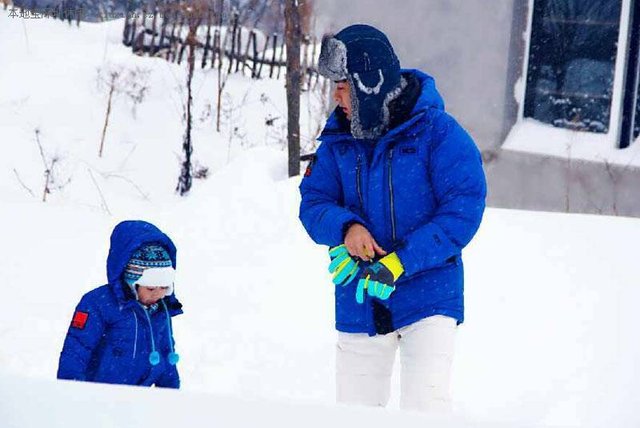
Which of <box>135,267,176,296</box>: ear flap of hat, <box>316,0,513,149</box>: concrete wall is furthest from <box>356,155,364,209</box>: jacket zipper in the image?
<box>316,0,513,149</box>: concrete wall

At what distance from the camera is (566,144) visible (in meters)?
7.86

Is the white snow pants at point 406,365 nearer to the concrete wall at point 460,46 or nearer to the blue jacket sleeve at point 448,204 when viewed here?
the blue jacket sleeve at point 448,204

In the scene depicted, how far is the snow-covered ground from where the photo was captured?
1651mm

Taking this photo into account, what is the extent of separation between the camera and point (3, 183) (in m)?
12.0

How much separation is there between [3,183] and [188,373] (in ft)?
23.8

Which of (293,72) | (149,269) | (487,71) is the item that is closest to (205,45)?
(293,72)

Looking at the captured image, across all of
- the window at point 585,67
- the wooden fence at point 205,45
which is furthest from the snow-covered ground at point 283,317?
the wooden fence at point 205,45

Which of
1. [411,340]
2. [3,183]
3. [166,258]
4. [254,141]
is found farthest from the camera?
[254,141]

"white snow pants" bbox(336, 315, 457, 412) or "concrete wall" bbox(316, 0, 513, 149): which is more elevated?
"concrete wall" bbox(316, 0, 513, 149)

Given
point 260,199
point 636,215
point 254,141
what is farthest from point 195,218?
point 254,141

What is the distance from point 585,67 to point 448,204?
17.7 ft

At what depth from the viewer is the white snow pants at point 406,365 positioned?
294 cm

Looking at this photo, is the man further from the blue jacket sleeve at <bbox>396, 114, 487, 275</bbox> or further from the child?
the child

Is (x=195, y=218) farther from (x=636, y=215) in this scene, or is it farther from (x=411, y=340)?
(x=411, y=340)
